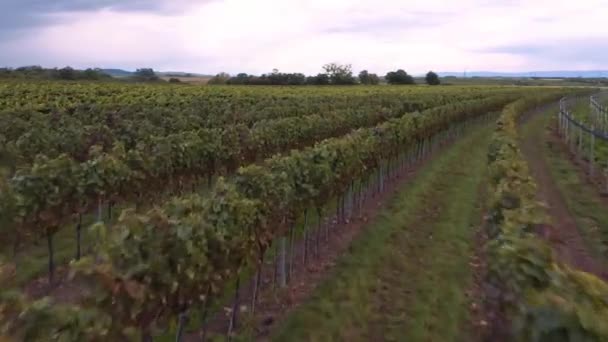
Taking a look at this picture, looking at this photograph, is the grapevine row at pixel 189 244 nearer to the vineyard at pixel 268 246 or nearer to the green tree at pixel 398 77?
the vineyard at pixel 268 246

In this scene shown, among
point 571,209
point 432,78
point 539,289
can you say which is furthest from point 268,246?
point 432,78

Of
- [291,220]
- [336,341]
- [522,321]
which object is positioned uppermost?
[522,321]

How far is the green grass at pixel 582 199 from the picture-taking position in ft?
38.7

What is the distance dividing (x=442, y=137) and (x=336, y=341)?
22.8 metres

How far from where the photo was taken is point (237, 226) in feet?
20.8

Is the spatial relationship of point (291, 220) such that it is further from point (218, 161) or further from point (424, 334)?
point (218, 161)

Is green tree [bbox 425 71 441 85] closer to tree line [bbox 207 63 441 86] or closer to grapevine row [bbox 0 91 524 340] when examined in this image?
tree line [bbox 207 63 441 86]

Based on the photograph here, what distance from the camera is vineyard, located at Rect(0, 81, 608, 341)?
4340 millimetres

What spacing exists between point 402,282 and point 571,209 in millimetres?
7274

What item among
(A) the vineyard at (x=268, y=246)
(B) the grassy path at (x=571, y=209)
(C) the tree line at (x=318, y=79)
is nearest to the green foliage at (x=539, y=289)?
(A) the vineyard at (x=268, y=246)

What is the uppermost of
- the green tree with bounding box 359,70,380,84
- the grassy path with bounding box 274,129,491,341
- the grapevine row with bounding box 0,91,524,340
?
the green tree with bounding box 359,70,380,84

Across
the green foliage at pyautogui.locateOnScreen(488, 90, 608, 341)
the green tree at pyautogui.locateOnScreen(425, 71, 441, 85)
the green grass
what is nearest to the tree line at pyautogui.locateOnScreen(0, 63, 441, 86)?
the green tree at pyautogui.locateOnScreen(425, 71, 441, 85)

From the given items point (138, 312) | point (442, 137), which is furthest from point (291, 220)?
point (442, 137)

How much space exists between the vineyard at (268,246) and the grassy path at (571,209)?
326mm
